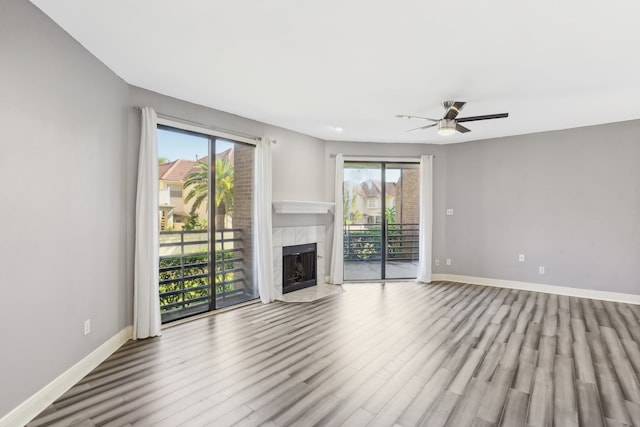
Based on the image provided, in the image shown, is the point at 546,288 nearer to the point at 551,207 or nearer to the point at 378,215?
the point at 551,207

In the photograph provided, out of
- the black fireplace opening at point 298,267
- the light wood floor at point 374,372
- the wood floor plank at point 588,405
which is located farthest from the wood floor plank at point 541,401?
the black fireplace opening at point 298,267

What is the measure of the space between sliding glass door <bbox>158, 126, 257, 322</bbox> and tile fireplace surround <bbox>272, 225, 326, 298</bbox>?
0.39 metres

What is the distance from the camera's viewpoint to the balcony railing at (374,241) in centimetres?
616

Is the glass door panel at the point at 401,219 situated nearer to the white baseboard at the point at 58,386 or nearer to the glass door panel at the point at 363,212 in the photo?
the glass door panel at the point at 363,212

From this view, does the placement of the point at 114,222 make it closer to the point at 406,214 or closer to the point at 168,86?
the point at 168,86

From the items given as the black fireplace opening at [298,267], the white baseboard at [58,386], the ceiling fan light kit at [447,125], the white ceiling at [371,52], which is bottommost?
the white baseboard at [58,386]

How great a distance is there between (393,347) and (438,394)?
2.69 ft

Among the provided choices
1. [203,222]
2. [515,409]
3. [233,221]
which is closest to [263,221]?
[233,221]

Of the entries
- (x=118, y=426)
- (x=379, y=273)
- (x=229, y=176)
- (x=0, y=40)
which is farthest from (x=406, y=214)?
(x=0, y=40)

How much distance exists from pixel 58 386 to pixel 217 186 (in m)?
2.59

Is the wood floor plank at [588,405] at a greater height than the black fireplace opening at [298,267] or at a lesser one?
lesser

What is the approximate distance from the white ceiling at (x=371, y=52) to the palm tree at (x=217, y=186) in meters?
0.79

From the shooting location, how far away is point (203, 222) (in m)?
4.12

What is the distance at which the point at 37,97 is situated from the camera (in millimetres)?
2109
